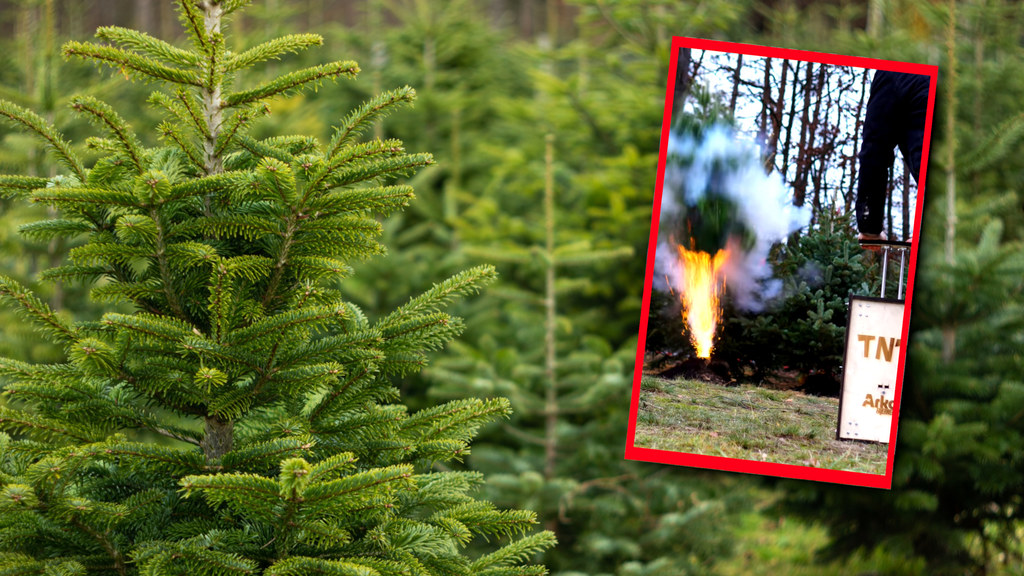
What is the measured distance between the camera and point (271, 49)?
6.13 feet

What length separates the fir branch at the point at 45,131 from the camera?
1769mm

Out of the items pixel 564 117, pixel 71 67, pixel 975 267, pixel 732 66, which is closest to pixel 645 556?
pixel 975 267

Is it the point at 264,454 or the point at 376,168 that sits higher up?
the point at 376,168

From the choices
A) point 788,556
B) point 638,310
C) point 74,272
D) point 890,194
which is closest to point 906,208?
point 890,194

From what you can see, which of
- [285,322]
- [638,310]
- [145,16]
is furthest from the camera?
[145,16]

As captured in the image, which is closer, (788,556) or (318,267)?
(318,267)

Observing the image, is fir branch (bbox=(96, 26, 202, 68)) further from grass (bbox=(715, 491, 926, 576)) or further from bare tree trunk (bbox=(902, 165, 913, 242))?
grass (bbox=(715, 491, 926, 576))

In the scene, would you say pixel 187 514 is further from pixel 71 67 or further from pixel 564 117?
pixel 71 67

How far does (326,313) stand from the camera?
1.75m

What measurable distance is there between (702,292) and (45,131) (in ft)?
4.72

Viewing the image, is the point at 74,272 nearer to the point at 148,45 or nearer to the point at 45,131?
the point at 45,131

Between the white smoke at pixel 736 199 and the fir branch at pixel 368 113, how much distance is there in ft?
2.17

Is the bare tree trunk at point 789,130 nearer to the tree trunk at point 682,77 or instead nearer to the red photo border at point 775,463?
the red photo border at point 775,463

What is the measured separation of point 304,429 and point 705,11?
4901 mm
